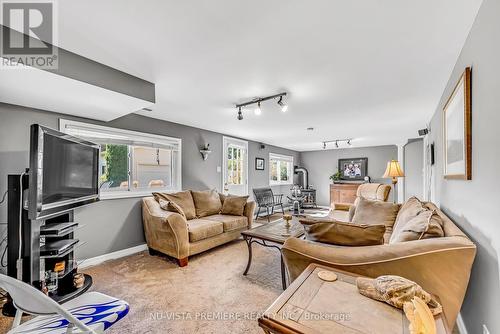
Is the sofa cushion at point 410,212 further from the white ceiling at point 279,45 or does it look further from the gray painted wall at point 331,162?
the gray painted wall at point 331,162

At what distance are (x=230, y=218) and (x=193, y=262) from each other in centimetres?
97

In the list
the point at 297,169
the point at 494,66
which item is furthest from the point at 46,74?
the point at 297,169

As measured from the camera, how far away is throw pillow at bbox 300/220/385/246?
1.42 metres

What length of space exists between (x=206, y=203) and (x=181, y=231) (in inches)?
44.3

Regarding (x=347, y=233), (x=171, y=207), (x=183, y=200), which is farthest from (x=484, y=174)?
(x=183, y=200)

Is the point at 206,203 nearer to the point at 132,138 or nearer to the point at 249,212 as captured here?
the point at 249,212

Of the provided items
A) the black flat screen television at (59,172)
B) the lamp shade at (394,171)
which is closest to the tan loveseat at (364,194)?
the lamp shade at (394,171)

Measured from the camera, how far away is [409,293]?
90cm

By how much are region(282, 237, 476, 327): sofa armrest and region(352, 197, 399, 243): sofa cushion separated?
1562 millimetres

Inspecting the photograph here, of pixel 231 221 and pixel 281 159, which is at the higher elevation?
pixel 281 159

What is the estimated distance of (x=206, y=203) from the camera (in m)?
3.89

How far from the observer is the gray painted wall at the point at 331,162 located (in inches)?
271

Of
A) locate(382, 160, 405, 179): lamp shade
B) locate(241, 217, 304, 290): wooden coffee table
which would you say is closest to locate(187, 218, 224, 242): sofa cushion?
locate(241, 217, 304, 290): wooden coffee table

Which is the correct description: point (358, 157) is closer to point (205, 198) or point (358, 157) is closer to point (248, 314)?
point (205, 198)
